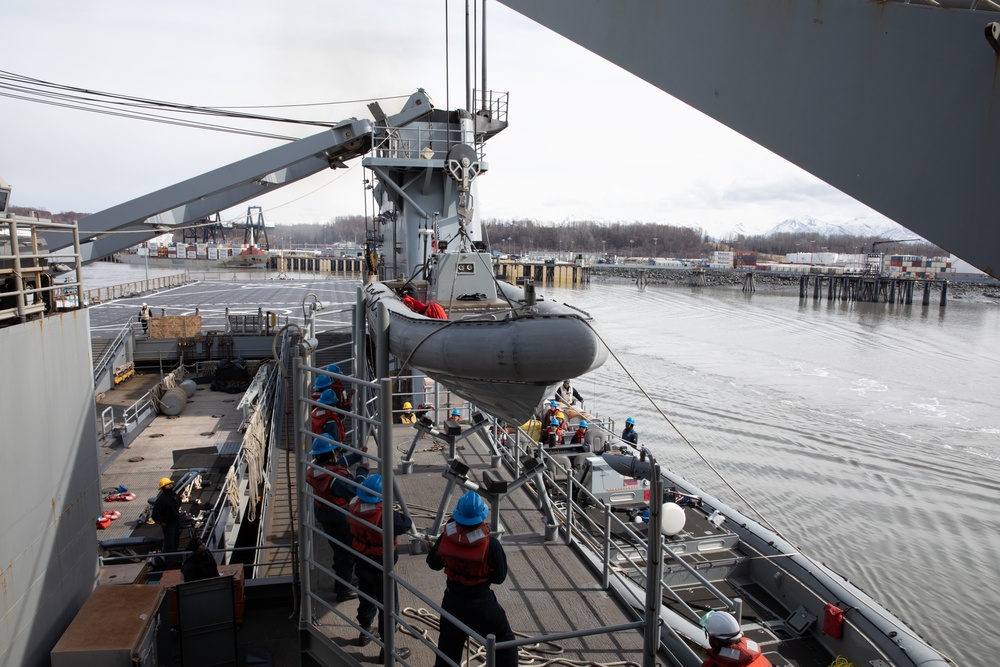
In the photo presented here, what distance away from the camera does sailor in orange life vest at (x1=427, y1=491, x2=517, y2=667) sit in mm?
3654

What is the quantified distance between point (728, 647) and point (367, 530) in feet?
7.67

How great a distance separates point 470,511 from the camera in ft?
11.9

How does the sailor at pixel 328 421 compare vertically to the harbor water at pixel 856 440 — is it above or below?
above

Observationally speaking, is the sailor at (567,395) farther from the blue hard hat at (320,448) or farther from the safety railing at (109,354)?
the blue hard hat at (320,448)

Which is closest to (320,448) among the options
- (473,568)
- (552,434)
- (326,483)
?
(326,483)

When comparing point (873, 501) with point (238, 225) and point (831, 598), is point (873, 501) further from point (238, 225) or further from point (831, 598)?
point (238, 225)

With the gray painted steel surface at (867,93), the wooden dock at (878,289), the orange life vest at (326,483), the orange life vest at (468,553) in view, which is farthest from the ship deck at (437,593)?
the wooden dock at (878,289)

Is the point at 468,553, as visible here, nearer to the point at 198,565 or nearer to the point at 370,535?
the point at 370,535

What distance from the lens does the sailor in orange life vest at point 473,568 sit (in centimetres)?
365

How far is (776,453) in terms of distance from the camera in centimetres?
1759

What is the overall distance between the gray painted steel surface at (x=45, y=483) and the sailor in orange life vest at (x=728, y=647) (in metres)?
4.33

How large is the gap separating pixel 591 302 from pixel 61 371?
49.6m

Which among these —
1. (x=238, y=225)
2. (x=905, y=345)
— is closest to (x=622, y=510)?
(x=905, y=345)

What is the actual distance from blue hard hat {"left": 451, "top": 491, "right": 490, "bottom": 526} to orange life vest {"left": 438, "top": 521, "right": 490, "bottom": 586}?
0.15 feet
